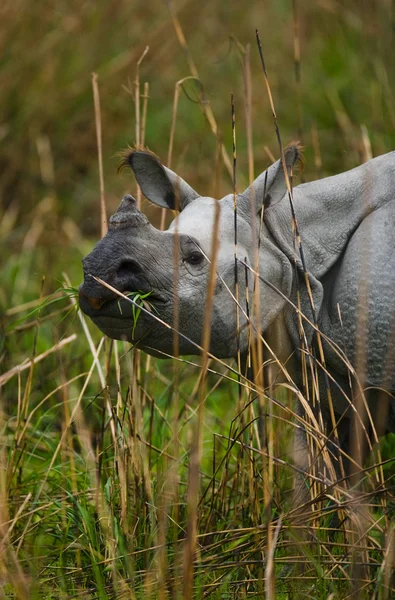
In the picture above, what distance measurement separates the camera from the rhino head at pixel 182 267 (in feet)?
6.93

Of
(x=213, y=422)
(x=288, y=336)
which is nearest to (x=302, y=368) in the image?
(x=288, y=336)

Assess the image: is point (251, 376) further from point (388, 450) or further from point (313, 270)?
point (388, 450)

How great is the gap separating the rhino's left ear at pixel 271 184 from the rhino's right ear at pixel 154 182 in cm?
16

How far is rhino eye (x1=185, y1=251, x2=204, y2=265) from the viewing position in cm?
222

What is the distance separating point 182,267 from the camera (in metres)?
2.21

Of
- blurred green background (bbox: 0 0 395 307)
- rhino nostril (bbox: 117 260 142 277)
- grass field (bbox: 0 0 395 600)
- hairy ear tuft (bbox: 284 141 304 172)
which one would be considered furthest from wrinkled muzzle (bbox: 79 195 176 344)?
blurred green background (bbox: 0 0 395 307)

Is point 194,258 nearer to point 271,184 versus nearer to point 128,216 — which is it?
point 128,216

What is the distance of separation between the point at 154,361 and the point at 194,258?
0.80 meters

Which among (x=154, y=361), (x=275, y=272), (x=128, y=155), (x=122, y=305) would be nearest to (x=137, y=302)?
(x=122, y=305)

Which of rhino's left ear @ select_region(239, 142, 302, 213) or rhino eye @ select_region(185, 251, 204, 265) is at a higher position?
rhino's left ear @ select_region(239, 142, 302, 213)

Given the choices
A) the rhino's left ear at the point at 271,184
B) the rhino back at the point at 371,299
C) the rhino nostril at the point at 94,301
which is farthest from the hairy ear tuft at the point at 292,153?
the rhino nostril at the point at 94,301

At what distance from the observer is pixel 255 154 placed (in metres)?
6.05

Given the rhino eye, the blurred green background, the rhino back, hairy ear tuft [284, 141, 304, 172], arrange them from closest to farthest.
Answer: the rhino eye < the rhino back < hairy ear tuft [284, 141, 304, 172] < the blurred green background

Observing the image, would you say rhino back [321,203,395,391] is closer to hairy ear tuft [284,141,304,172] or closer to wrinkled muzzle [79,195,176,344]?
hairy ear tuft [284,141,304,172]
